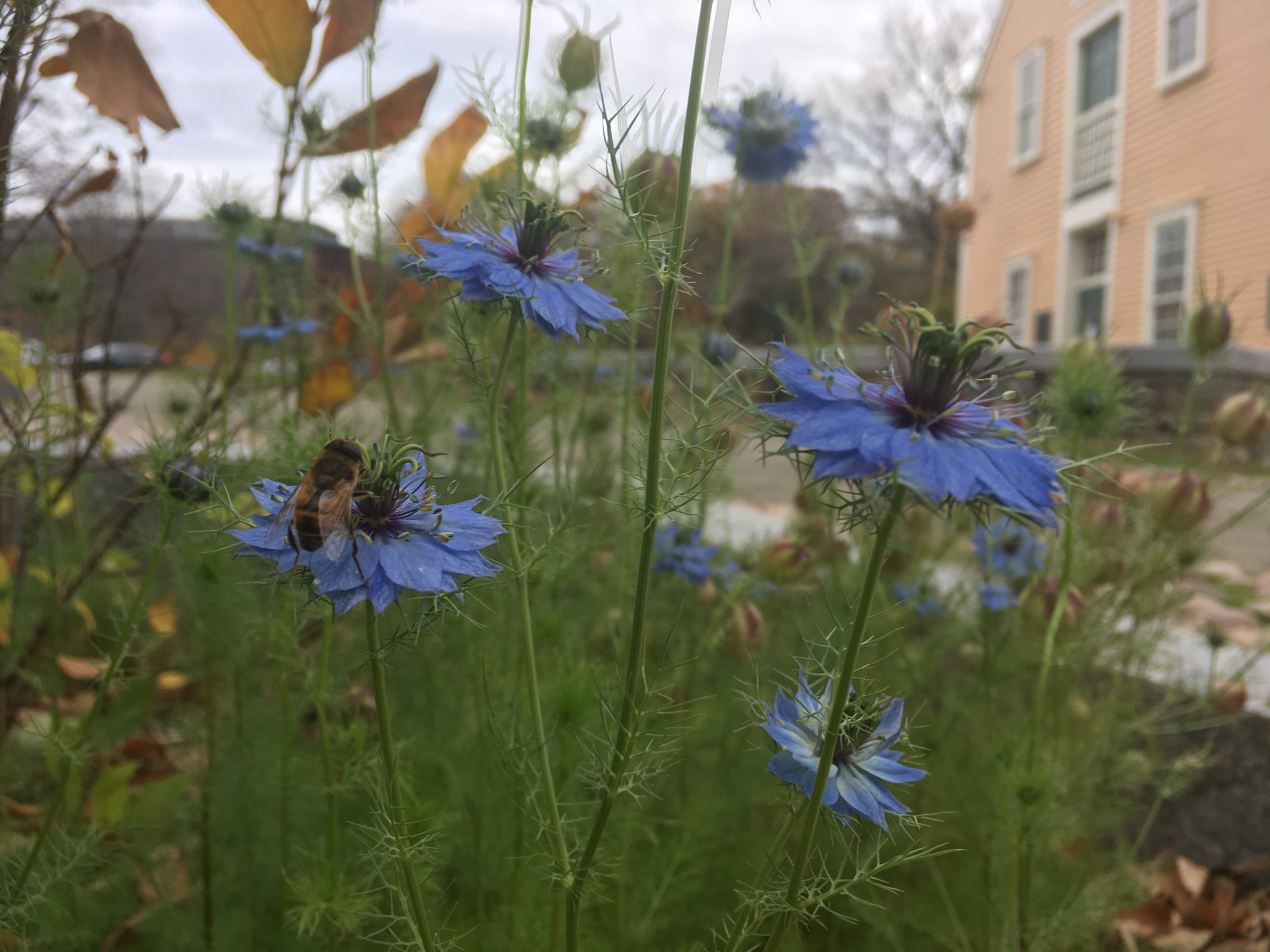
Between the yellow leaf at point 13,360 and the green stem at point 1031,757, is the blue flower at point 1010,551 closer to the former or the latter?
the green stem at point 1031,757

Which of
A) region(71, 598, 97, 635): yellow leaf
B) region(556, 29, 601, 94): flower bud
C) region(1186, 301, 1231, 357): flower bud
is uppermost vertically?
region(556, 29, 601, 94): flower bud

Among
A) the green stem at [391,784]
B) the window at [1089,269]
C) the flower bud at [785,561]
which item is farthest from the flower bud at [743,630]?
the window at [1089,269]

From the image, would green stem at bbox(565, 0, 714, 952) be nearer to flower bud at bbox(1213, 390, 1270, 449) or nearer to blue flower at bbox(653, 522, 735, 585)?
blue flower at bbox(653, 522, 735, 585)

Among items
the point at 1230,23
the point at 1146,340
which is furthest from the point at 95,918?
the point at 1146,340

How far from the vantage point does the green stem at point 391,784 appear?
0.46 metres

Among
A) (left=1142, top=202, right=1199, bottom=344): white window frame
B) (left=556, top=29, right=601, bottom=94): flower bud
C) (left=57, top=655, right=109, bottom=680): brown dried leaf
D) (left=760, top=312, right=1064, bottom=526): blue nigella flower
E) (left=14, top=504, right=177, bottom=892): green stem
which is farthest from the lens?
(left=1142, top=202, right=1199, bottom=344): white window frame

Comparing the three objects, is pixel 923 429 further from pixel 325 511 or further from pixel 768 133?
pixel 768 133

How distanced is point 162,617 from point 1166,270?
7.56 metres

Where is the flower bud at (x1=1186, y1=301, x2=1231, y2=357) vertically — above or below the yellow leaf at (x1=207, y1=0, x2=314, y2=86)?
below

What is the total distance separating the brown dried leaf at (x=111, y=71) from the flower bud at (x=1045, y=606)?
1.15 meters

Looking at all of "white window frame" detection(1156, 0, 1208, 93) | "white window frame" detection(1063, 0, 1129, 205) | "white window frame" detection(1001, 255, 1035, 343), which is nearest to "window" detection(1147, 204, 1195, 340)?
"white window frame" detection(1063, 0, 1129, 205)

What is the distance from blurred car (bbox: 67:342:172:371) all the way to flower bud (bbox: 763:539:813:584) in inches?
40.7

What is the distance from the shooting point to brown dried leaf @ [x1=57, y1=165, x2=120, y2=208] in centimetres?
95

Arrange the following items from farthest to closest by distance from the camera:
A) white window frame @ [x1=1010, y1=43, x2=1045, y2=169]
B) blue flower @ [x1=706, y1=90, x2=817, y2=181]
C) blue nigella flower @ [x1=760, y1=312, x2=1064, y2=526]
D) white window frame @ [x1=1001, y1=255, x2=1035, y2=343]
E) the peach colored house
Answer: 1. white window frame @ [x1=1001, y1=255, x2=1035, y2=343]
2. white window frame @ [x1=1010, y1=43, x2=1045, y2=169]
3. the peach colored house
4. blue flower @ [x1=706, y1=90, x2=817, y2=181]
5. blue nigella flower @ [x1=760, y1=312, x2=1064, y2=526]
